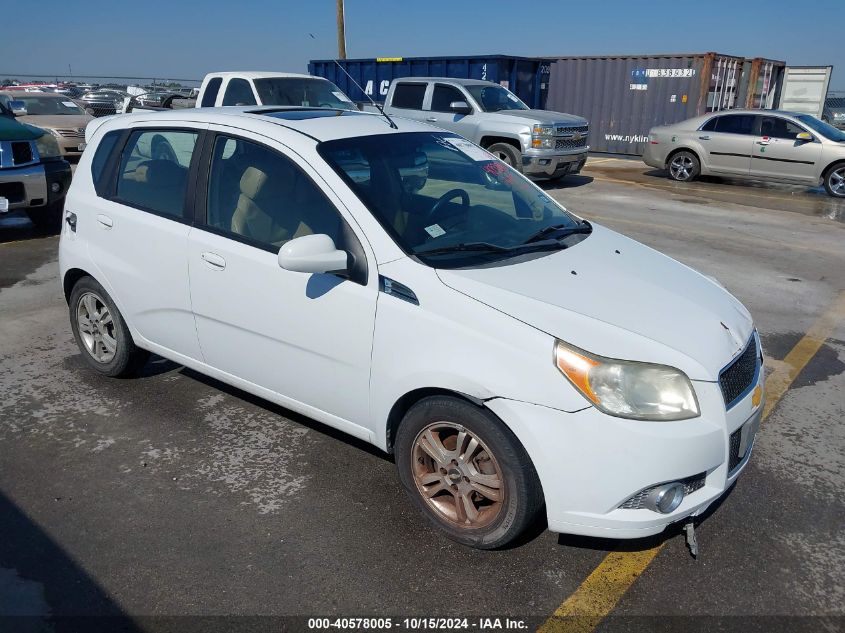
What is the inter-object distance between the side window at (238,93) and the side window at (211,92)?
25cm

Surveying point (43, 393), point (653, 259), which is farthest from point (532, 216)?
point (43, 393)

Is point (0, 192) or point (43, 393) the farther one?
point (0, 192)

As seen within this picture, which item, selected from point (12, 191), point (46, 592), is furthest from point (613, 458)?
point (12, 191)

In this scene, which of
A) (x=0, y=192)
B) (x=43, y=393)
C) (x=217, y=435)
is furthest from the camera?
(x=0, y=192)

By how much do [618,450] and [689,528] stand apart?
26.1 inches

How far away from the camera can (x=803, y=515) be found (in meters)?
3.42

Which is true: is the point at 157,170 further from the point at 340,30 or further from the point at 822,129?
the point at 340,30

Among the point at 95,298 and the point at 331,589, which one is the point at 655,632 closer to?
the point at 331,589

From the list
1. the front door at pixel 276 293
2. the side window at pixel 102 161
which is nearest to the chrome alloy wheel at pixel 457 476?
the front door at pixel 276 293

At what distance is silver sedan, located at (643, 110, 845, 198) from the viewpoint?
1345 centimetres

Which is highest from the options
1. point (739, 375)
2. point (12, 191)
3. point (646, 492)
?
point (739, 375)

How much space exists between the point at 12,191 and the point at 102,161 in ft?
16.6

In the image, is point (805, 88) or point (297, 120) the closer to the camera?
point (297, 120)

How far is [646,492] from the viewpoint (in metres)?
2.75
